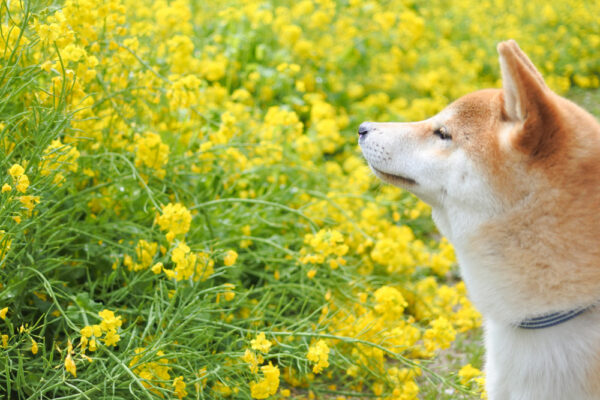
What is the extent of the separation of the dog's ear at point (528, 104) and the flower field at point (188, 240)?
1060mm

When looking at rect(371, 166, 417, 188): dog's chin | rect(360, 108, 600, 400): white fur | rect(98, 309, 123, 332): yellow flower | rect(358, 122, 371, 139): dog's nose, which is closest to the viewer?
rect(360, 108, 600, 400): white fur

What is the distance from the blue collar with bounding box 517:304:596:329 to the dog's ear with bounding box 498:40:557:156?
484 millimetres

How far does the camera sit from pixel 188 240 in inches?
125

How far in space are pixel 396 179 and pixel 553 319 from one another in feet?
2.59

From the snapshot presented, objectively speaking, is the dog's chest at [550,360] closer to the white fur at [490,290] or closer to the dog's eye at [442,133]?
the white fur at [490,290]

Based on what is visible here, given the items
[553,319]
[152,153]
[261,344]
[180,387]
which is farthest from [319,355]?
[152,153]

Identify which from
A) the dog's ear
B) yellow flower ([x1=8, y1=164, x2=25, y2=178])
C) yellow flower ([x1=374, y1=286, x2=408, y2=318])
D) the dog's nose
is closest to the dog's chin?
the dog's nose

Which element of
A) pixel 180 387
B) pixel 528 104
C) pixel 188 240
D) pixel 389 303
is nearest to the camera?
pixel 528 104

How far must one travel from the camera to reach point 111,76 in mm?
3357

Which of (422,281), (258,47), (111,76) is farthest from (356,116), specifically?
(111,76)

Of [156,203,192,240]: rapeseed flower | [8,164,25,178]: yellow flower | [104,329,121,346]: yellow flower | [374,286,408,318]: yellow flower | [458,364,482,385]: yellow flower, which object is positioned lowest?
[458,364,482,385]: yellow flower

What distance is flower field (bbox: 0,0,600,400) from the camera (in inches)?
98.7

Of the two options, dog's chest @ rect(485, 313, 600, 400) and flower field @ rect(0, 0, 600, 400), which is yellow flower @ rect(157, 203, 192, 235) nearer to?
flower field @ rect(0, 0, 600, 400)

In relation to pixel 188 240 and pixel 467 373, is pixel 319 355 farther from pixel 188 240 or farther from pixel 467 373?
pixel 188 240
